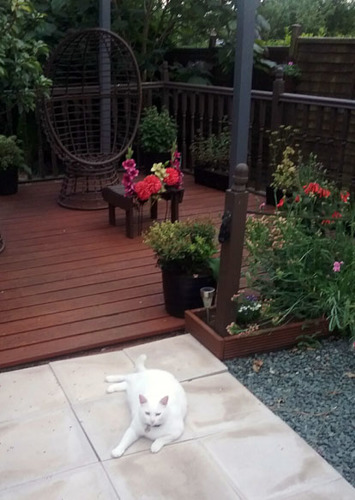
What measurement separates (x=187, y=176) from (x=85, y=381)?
13.0 feet

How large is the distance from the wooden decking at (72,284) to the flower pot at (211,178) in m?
0.65

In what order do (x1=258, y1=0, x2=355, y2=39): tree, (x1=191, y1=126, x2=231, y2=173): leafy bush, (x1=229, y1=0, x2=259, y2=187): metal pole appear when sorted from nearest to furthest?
(x1=229, y1=0, x2=259, y2=187): metal pole → (x1=191, y1=126, x2=231, y2=173): leafy bush → (x1=258, y1=0, x2=355, y2=39): tree

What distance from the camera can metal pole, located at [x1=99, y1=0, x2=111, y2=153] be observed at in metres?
5.18

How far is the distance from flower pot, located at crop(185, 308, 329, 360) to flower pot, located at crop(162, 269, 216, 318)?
12 centimetres

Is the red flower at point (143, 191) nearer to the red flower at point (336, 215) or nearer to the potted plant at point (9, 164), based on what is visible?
the red flower at point (336, 215)

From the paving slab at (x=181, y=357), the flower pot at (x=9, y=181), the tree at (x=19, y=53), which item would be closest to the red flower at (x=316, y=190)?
the paving slab at (x=181, y=357)

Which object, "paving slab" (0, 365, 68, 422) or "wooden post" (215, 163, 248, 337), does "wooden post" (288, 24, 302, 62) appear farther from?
"paving slab" (0, 365, 68, 422)

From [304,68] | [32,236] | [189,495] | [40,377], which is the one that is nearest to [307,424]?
[189,495]

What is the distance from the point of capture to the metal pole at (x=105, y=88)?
518cm

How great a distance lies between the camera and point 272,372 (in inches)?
99.9

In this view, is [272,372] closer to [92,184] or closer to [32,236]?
[32,236]

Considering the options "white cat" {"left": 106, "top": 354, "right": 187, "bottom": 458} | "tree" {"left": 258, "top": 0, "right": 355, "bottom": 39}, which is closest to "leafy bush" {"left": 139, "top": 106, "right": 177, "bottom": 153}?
"white cat" {"left": 106, "top": 354, "right": 187, "bottom": 458}

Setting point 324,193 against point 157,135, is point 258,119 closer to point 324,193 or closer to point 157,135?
point 157,135

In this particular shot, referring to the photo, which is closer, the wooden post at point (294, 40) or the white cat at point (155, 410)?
the white cat at point (155, 410)
